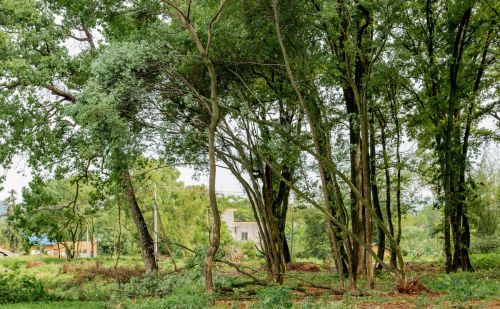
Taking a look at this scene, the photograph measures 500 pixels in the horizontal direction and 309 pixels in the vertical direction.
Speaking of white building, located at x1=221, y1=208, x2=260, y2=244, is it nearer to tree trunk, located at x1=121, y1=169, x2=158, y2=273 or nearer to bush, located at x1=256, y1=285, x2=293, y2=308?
tree trunk, located at x1=121, y1=169, x2=158, y2=273

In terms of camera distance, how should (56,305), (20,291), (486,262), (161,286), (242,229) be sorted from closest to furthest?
1. (161,286)
2. (56,305)
3. (20,291)
4. (486,262)
5. (242,229)

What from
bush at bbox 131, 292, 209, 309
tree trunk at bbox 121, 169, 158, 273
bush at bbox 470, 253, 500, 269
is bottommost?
bush at bbox 470, 253, 500, 269

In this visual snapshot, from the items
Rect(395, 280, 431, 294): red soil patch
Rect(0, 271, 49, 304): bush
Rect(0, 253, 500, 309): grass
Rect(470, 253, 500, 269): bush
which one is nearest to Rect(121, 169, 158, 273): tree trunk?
Rect(0, 253, 500, 309): grass

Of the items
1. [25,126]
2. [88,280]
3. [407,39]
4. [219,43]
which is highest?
[407,39]

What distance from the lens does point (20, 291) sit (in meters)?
14.7

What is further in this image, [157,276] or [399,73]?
[399,73]

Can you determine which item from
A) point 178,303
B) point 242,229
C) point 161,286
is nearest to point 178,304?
point 178,303

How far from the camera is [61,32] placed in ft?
49.5

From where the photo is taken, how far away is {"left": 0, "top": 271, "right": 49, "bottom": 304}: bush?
1445 cm

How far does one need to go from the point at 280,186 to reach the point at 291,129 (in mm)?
5416

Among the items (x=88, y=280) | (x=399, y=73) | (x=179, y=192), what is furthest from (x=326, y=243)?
(x=399, y=73)

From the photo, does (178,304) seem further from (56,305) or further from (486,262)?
(486,262)

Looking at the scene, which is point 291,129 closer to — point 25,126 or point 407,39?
point 407,39

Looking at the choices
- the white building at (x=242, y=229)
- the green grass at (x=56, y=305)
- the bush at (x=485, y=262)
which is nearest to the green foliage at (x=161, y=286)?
the green grass at (x=56, y=305)
